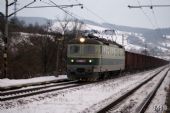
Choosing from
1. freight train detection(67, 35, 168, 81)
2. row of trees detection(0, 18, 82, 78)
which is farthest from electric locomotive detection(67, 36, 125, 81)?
row of trees detection(0, 18, 82, 78)

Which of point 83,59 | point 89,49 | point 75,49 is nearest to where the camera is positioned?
point 83,59

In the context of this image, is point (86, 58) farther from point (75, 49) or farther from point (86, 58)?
point (75, 49)

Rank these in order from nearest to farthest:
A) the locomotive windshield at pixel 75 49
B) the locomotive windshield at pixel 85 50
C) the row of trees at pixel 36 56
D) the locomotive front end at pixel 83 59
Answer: the locomotive front end at pixel 83 59
the locomotive windshield at pixel 85 50
the locomotive windshield at pixel 75 49
the row of trees at pixel 36 56

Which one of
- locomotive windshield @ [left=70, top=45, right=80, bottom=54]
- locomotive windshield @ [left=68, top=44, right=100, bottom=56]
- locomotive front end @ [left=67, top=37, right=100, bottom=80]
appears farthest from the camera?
locomotive windshield @ [left=70, top=45, right=80, bottom=54]

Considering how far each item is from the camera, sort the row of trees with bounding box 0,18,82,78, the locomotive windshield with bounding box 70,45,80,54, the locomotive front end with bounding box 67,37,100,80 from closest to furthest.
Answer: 1. the locomotive front end with bounding box 67,37,100,80
2. the locomotive windshield with bounding box 70,45,80,54
3. the row of trees with bounding box 0,18,82,78

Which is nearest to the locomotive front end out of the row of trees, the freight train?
the freight train

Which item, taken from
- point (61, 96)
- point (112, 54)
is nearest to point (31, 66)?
point (112, 54)

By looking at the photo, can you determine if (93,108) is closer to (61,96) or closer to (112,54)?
(61,96)

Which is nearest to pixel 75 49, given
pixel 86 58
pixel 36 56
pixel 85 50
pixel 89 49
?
pixel 85 50

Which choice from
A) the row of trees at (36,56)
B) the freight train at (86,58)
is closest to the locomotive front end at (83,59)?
the freight train at (86,58)

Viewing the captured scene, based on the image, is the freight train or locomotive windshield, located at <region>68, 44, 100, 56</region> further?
locomotive windshield, located at <region>68, 44, 100, 56</region>

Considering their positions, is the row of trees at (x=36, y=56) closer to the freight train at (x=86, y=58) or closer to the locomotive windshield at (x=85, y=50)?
the freight train at (x=86, y=58)

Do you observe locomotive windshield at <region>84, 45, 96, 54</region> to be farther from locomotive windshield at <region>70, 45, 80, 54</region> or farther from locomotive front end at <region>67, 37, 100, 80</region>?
locomotive windshield at <region>70, 45, 80, 54</region>

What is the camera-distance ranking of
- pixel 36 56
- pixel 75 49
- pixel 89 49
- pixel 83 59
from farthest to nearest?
pixel 36 56
pixel 75 49
pixel 89 49
pixel 83 59
